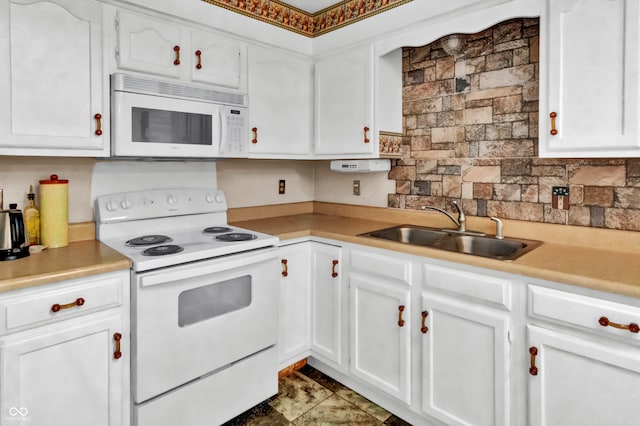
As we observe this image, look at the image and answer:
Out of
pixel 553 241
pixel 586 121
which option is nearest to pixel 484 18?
pixel 586 121

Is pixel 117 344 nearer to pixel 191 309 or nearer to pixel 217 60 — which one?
pixel 191 309

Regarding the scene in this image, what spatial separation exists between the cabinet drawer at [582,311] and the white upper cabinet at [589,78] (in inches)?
25.1

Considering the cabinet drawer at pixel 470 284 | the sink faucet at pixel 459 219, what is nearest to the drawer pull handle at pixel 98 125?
the cabinet drawer at pixel 470 284

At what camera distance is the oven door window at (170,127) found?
6.59ft

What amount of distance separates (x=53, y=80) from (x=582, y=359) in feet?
8.16

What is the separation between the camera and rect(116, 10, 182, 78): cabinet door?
6.41 feet

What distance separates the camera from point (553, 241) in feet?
6.71

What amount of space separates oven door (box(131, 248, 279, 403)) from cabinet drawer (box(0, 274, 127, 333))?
3.7 inches

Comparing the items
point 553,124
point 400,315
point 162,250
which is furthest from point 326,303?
point 553,124

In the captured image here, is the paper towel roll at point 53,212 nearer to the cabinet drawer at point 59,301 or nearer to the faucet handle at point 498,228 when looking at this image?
the cabinet drawer at point 59,301

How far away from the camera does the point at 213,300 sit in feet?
6.42

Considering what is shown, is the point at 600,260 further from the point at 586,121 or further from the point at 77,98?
the point at 77,98

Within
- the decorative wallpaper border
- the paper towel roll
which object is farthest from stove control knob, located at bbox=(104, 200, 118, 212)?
the decorative wallpaper border

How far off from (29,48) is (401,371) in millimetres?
2329
